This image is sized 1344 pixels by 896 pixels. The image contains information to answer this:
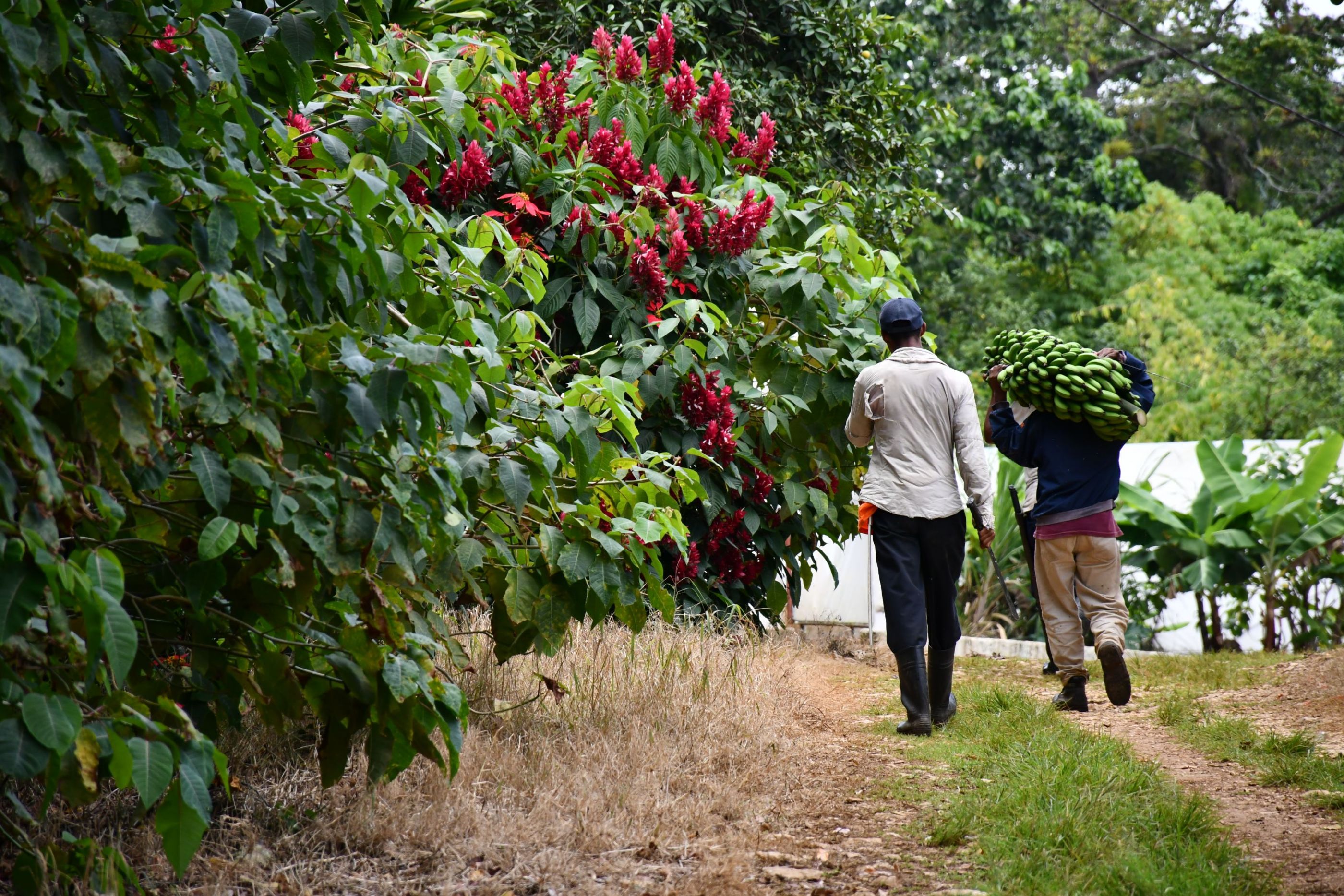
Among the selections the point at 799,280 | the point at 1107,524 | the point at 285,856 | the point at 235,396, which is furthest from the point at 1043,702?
the point at 235,396

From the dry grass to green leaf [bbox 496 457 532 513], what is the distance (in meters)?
0.93

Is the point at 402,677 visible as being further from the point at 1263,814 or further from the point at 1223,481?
the point at 1223,481

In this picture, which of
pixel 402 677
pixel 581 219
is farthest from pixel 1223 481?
pixel 402 677

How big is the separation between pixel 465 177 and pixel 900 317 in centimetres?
209

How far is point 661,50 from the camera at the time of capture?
638cm

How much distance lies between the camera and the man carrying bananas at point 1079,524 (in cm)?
582

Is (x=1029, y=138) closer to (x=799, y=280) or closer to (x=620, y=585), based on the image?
(x=799, y=280)

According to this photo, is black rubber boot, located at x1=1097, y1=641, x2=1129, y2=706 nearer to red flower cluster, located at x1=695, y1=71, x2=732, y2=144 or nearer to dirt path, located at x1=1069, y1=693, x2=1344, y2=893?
dirt path, located at x1=1069, y1=693, x2=1344, y2=893

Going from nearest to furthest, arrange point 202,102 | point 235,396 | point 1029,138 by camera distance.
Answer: point 235,396 < point 202,102 < point 1029,138

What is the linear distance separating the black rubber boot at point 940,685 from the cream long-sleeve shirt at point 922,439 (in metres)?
0.65

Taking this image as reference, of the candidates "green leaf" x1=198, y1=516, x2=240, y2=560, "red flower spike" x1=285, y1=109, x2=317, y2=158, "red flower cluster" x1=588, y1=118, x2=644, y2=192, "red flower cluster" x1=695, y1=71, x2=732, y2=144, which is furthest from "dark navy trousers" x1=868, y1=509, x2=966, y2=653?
"green leaf" x1=198, y1=516, x2=240, y2=560

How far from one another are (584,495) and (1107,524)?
2.88 m

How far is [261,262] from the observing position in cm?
268

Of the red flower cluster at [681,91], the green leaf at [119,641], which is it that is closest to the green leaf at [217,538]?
the green leaf at [119,641]
